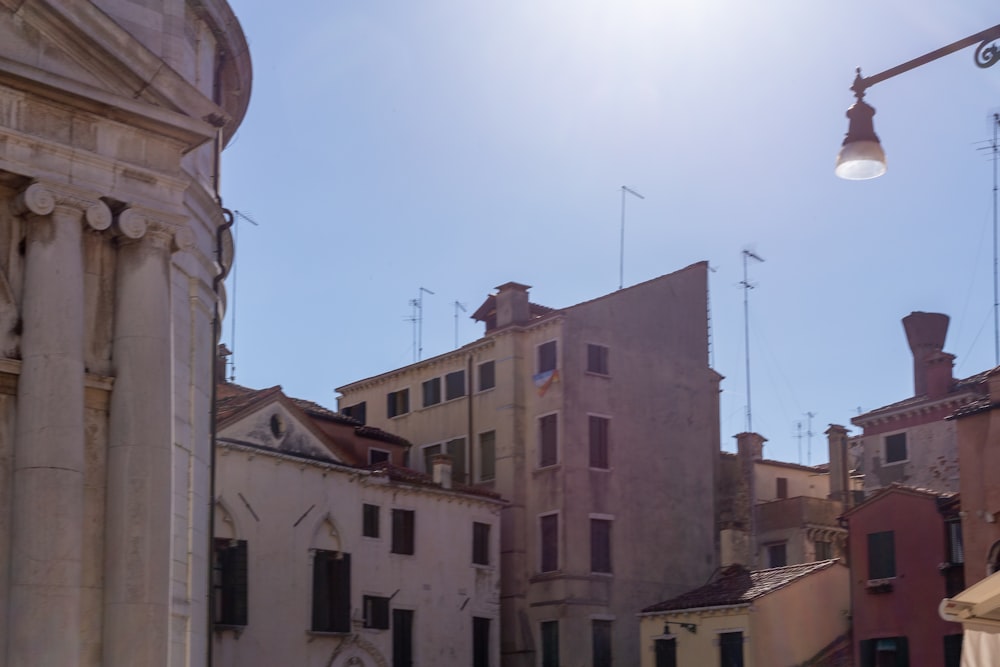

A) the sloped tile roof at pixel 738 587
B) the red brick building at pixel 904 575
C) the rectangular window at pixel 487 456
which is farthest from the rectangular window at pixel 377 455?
the red brick building at pixel 904 575

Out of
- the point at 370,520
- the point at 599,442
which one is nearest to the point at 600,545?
the point at 599,442

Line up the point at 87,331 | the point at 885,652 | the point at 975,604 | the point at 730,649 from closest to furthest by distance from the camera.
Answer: the point at 975,604, the point at 87,331, the point at 885,652, the point at 730,649

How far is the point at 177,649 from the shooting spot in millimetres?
18969

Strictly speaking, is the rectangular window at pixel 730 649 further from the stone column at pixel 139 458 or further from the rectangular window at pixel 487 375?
the stone column at pixel 139 458

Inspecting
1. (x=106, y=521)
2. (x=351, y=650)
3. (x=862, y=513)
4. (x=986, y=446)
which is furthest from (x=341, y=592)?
(x=106, y=521)

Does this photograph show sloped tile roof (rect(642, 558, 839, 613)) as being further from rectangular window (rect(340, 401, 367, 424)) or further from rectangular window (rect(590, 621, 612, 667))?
rectangular window (rect(340, 401, 367, 424))

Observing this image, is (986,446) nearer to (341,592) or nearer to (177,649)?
(341,592)

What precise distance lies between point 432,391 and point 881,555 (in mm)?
16829

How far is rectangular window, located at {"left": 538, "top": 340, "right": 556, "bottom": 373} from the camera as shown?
1868 inches

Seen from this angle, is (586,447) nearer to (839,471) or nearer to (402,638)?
(402,638)

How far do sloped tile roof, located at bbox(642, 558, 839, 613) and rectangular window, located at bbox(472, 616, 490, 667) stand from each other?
463cm

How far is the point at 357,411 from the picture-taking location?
181 ft

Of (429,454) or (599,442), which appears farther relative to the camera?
(429,454)

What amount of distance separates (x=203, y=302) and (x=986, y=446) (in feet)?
71.3
